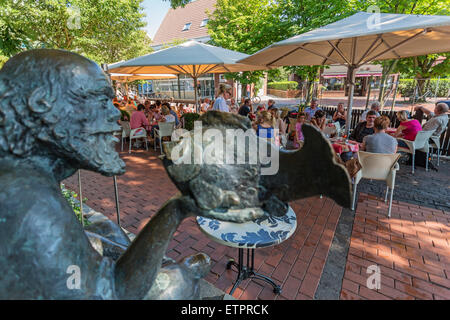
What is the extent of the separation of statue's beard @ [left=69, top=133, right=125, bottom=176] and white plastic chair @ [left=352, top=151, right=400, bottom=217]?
4741mm

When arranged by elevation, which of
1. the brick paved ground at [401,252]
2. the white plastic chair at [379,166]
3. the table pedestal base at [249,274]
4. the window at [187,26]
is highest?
the window at [187,26]

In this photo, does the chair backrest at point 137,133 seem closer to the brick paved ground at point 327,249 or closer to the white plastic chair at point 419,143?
the brick paved ground at point 327,249

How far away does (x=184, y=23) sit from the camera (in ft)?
112

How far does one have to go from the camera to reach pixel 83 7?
1154 centimetres

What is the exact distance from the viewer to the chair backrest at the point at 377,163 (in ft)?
14.8

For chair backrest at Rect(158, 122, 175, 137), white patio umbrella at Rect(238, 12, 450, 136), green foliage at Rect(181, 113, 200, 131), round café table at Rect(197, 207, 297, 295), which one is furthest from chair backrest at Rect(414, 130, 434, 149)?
green foliage at Rect(181, 113, 200, 131)

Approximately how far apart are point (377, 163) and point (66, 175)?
5114mm

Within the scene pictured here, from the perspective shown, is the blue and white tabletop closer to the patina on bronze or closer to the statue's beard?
the patina on bronze

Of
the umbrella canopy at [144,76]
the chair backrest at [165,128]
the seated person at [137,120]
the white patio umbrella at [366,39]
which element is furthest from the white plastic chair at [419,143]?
the umbrella canopy at [144,76]

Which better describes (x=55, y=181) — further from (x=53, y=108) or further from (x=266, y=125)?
(x=266, y=125)

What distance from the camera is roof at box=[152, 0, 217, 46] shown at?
1243 inches

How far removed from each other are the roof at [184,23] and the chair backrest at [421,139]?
28.2 metres

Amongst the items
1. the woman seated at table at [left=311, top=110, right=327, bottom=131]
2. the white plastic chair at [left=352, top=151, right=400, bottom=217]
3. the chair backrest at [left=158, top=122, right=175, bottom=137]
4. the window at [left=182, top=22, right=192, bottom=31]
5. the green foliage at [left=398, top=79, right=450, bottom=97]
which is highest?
the window at [left=182, top=22, right=192, bottom=31]
